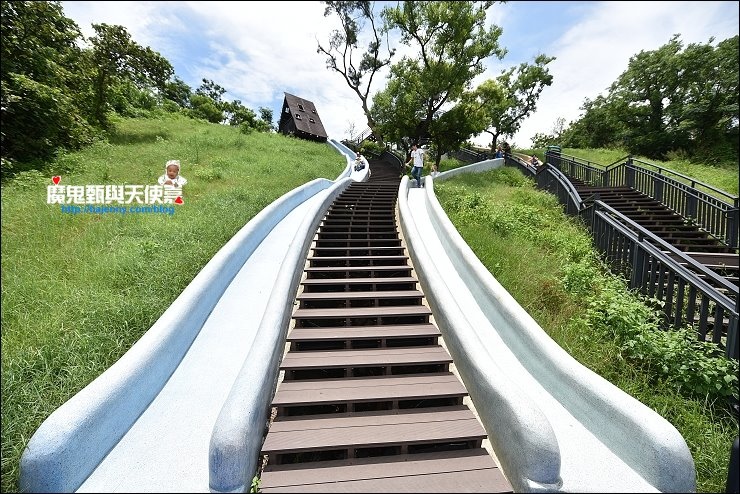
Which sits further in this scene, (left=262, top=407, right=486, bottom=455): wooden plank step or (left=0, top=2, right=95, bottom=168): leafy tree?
(left=0, top=2, right=95, bottom=168): leafy tree

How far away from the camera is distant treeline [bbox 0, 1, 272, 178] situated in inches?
208

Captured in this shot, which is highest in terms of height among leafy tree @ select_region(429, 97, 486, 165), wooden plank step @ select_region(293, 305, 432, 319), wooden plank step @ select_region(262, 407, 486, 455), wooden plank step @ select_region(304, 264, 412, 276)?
leafy tree @ select_region(429, 97, 486, 165)

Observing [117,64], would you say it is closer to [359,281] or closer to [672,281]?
[359,281]

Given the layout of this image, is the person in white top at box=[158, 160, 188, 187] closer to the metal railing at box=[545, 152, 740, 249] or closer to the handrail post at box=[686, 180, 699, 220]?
the metal railing at box=[545, 152, 740, 249]

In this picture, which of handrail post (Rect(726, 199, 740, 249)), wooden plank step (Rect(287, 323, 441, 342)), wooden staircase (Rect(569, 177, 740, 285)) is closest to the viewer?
wooden plank step (Rect(287, 323, 441, 342))

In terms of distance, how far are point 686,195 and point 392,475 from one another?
9.96 metres

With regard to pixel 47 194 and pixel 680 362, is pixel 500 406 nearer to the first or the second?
pixel 680 362

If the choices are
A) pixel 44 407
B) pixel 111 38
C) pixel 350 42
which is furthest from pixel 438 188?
pixel 350 42

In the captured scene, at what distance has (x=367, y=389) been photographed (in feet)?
9.12

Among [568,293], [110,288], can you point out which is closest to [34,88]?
[110,288]

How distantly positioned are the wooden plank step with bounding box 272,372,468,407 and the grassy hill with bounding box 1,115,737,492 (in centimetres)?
156

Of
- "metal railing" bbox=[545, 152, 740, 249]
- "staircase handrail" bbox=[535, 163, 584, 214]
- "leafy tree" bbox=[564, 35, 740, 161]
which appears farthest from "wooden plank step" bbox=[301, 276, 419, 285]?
"leafy tree" bbox=[564, 35, 740, 161]

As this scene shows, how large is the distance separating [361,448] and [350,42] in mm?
25142

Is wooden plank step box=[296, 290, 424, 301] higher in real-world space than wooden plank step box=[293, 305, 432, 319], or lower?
higher
